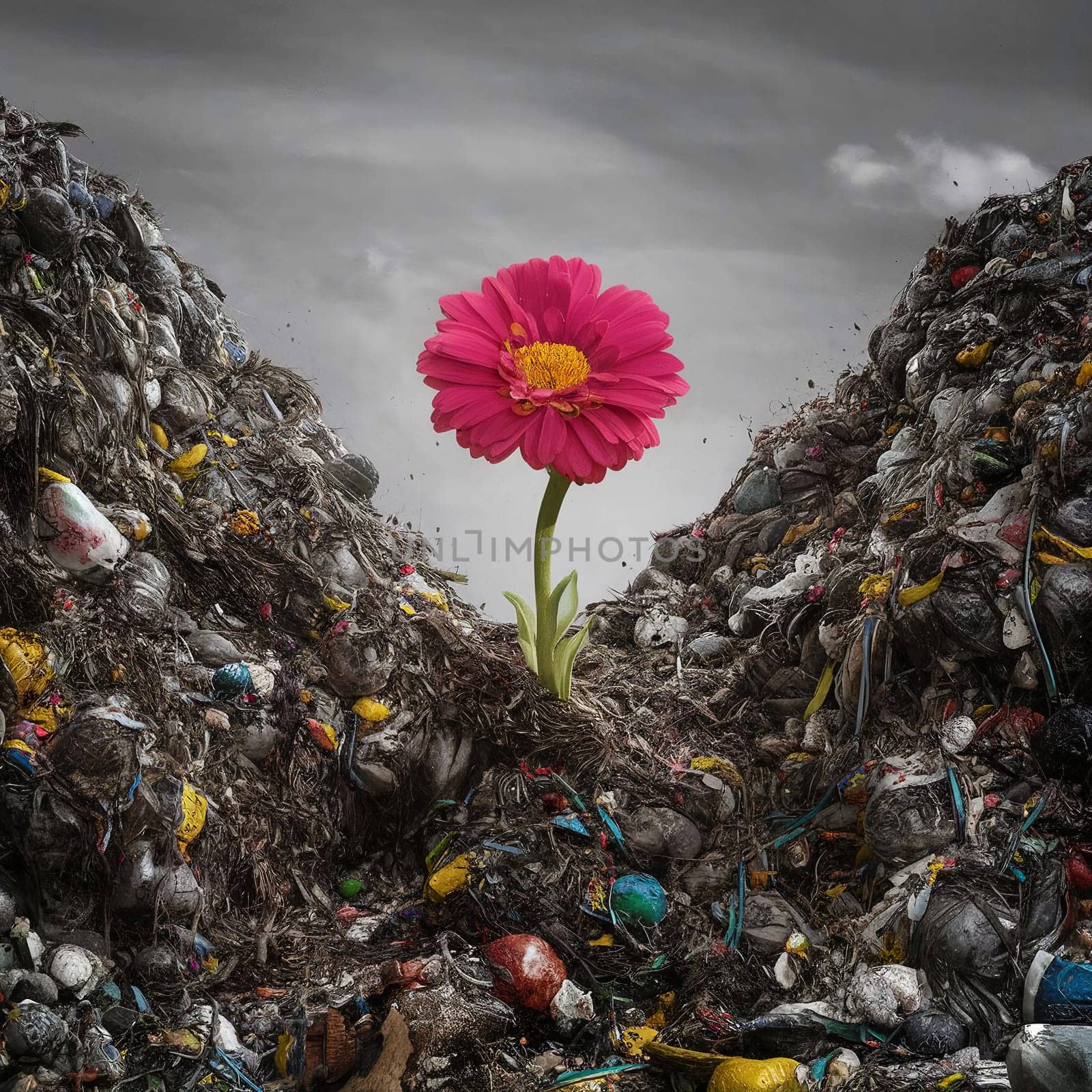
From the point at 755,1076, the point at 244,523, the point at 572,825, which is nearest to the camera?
the point at 755,1076

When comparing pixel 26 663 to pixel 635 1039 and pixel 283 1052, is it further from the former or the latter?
pixel 635 1039

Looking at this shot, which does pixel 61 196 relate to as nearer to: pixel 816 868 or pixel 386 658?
pixel 386 658

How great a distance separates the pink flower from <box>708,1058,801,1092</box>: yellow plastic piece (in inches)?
49.2

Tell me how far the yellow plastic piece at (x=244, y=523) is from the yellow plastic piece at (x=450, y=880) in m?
1.39

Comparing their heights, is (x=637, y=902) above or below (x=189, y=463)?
below

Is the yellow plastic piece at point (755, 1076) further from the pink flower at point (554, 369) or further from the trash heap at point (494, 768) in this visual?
the pink flower at point (554, 369)

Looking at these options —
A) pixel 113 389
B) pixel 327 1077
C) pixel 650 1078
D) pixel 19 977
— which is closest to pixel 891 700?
pixel 650 1078

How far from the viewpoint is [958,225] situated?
4516 millimetres

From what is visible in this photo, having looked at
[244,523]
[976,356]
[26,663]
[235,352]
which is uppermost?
[235,352]

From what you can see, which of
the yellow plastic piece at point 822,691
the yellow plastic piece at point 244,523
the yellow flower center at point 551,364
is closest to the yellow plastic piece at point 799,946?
the yellow plastic piece at point 822,691

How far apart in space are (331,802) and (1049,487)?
7.68 ft

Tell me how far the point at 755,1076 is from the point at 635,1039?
389 millimetres

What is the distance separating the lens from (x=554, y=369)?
209 cm

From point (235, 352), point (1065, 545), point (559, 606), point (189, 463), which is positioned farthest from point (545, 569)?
point (235, 352)
